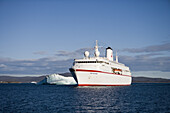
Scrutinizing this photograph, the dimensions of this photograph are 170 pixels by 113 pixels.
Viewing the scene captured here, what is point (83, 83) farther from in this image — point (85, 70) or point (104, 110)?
point (104, 110)

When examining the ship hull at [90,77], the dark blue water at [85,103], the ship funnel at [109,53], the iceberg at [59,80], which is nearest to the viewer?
the dark blue water at [85,103]

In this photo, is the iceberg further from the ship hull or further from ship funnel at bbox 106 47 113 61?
the ship hull

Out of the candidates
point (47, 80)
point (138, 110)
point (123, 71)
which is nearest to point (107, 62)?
point (123, 71)

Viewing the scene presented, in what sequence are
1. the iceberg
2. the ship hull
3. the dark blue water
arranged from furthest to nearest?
the iceberg → the ship hull → the dark blue water

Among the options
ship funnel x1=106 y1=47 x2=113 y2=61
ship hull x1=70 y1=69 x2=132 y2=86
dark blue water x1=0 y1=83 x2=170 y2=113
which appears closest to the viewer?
dark blue water x1=0 y1=83 x2=170 y2=113

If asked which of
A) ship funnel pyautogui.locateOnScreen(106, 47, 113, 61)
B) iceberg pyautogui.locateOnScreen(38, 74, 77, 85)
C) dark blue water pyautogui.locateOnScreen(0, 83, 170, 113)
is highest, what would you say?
ship funnel pyautogui.locateOnScreen(106, 47, 113, 61)

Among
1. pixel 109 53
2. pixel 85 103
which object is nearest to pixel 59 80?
pixel 109 53

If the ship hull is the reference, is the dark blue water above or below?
below

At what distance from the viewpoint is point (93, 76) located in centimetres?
6638

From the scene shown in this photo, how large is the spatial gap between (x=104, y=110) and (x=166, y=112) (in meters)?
7.46

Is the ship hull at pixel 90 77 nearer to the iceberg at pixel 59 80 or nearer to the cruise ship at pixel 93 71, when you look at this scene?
the cruise ship at pixel 93 71

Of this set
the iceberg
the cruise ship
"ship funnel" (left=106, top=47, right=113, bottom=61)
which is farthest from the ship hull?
the iceberg

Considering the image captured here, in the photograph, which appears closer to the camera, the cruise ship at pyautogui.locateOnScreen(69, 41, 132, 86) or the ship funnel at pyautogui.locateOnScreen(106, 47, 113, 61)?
the cruise ship at pyautogui.locateOnScreen(69, 41, 132, 86)

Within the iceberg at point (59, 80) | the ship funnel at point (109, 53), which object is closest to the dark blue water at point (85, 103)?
the ship funnel at point (109, 53)
